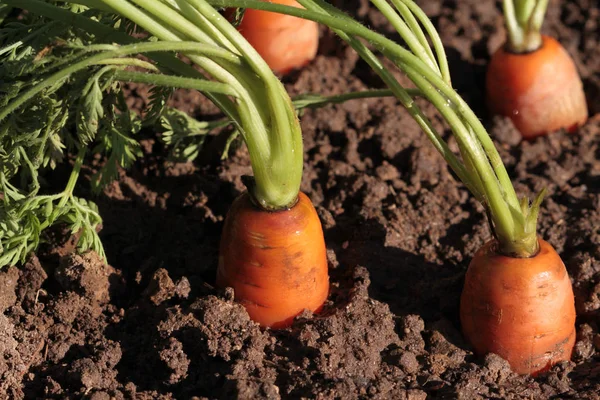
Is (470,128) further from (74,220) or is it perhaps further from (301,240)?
(74,220)

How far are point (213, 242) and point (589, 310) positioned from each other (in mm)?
1106

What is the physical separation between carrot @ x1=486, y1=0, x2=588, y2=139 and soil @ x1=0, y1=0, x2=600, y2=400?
0.26 feet

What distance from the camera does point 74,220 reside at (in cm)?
218

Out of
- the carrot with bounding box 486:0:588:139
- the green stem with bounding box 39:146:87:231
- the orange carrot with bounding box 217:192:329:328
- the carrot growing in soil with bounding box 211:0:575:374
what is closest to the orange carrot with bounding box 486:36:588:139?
the carrot with bounding box 486:0:588:139

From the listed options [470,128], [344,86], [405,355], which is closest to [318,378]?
[405,355]

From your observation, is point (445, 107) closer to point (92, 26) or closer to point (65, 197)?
point (92, 26)

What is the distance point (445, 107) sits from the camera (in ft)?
6.19

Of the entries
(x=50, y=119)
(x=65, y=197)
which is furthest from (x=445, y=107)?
(x=65, y=197)

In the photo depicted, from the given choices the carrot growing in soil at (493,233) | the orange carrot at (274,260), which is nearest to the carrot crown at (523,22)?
the carrot growing in soil at (493,233)

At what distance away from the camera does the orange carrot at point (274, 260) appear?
2.07 metres

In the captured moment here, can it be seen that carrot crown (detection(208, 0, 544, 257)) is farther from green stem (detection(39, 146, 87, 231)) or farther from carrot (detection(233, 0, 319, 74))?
carrot (detection(233, 0, 319, 74))

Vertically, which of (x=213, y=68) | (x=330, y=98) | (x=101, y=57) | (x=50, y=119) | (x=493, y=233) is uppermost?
(x=101, y=57)

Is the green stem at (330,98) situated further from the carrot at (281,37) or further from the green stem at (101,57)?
the green stem at (101,57)

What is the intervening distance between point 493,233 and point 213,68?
821 mm
